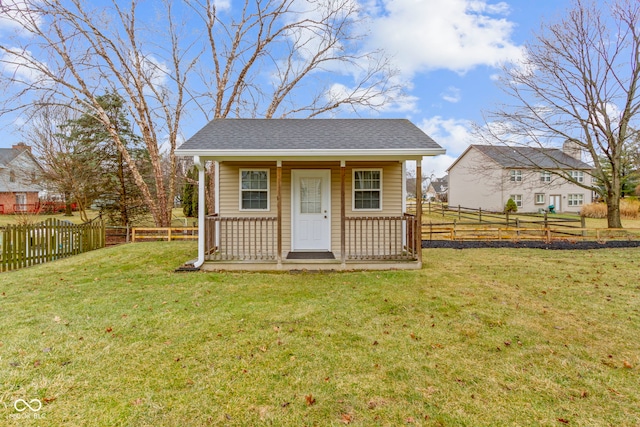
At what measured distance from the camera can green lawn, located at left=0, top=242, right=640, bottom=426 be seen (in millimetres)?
2396

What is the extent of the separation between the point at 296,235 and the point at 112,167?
40.3 feet

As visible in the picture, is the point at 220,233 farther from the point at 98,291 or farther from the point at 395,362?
the point at 395,362

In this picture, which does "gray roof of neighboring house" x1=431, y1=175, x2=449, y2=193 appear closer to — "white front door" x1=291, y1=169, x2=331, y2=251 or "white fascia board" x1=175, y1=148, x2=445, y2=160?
"white front door" x1=291, y1=169, x2=331, y2=251

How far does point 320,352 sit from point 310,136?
18.0 feet

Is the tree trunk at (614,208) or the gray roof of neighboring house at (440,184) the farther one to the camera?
the gray roof of neighboring house at (440,184)

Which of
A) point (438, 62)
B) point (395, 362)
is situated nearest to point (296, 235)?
point (395, 362)

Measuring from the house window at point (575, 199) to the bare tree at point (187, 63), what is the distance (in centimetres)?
2632

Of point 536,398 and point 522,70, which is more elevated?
point 522,70

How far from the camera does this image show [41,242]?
318 inches

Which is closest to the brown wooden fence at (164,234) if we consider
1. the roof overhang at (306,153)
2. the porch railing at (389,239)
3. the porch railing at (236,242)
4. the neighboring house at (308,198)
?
the porch railing at (236,242)

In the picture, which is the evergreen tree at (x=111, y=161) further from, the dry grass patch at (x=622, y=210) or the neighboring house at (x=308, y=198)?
the dry grass patch at (x=622, y=210)

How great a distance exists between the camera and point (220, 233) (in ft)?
26.3

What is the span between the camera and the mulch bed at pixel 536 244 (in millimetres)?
10852
